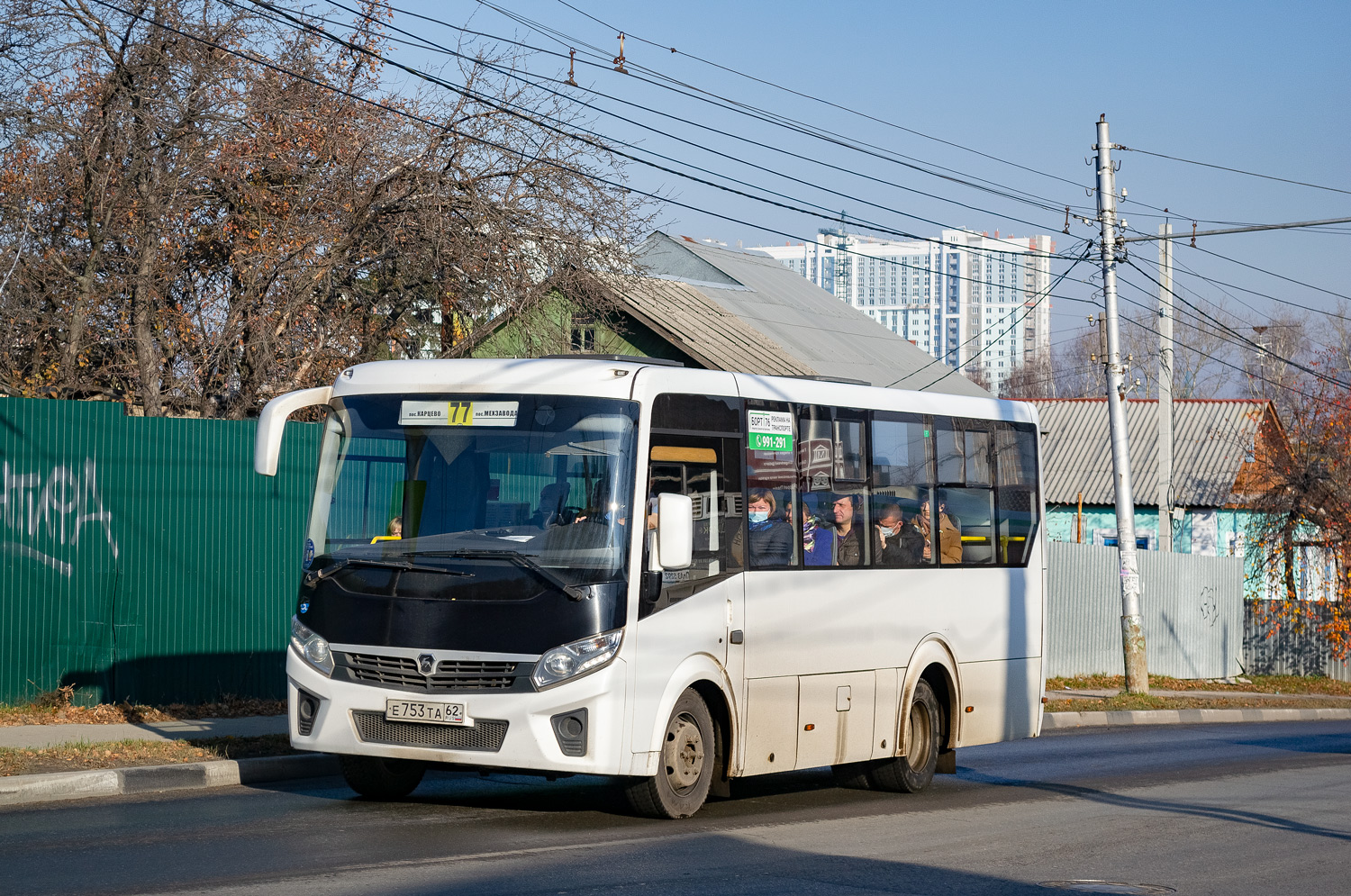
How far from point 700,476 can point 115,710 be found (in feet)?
22.1

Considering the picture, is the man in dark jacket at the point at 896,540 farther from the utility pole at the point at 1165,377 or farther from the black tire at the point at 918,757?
the utility pole at the point at 1165,377

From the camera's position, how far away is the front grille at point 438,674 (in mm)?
8656

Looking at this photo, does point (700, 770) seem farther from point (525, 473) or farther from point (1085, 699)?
point (1085, 699)

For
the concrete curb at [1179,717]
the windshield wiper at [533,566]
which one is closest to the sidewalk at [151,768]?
the windshield wiper at [533,566]

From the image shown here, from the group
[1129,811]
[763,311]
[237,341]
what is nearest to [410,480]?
[1129,811]

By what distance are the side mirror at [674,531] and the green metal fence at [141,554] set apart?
22.8 feet

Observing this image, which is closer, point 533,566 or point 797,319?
point 533,566

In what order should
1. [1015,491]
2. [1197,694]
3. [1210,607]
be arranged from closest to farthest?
[1015,491] < [1197,694] < [1210,607]

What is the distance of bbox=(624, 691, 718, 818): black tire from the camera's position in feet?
30.0

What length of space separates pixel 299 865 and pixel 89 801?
292 cm

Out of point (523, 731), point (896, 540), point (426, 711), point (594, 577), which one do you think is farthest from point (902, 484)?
point (426, 711)

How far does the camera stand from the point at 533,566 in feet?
28.6

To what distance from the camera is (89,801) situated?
950cm

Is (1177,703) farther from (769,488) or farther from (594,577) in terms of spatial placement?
(594,577)
